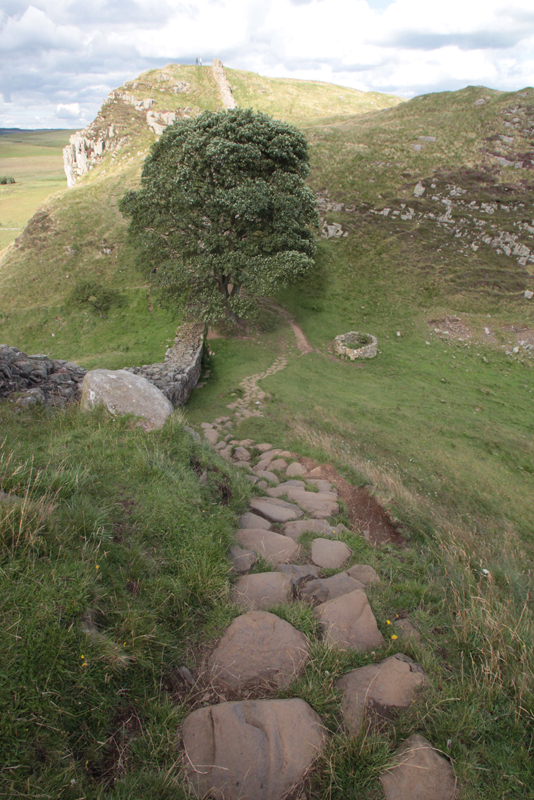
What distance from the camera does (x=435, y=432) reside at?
48.7 ft

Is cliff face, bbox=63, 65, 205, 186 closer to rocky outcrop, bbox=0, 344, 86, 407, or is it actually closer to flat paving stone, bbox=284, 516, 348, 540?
rocky outcrop, bbox=0, 344, 86, 407

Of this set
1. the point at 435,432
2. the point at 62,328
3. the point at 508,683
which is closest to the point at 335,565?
the point at 508,683

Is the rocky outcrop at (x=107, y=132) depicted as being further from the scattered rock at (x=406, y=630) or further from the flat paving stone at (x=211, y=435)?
the scattered rock at (x=406, y=630)

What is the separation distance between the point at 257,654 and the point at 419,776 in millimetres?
1515

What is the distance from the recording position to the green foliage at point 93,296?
23748 mm

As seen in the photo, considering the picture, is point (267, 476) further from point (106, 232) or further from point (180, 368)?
point (106, 232)

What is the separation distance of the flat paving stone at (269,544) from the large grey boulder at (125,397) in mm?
2879

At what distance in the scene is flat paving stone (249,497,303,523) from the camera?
22.5 ft

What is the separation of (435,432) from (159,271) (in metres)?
15.2

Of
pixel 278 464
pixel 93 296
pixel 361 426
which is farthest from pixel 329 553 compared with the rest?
pixel 93 296

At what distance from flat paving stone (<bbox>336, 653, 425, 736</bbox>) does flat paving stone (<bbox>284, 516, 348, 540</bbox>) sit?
2726 millimetres

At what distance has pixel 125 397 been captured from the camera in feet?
26.4

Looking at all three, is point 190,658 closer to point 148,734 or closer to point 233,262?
point 148,734

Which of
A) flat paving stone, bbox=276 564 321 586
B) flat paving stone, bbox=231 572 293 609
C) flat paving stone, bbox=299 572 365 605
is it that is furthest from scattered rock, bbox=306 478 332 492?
flat paving stone, bbox=231 572 293 609
